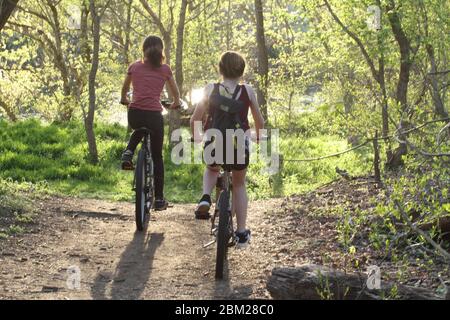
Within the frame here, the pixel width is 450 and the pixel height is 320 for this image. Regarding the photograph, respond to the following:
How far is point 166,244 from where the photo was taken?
732 centimetres

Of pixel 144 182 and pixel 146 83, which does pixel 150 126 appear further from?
pixel 144 182

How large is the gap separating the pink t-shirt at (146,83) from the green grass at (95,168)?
114 inches

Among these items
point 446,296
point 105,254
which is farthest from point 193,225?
point 446,296

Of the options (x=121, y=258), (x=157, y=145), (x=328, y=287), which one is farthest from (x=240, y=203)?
(x=157, y=145)

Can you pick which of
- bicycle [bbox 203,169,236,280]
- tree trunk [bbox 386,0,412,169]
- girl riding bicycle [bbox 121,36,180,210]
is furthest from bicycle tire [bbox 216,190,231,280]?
tree trunk [bbox 386,0,412,169]

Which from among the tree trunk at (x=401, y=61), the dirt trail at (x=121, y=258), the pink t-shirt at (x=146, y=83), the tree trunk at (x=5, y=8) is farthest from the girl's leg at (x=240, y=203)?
the tree trunk at (x=5, y=8)

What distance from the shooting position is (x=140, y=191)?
7.43 metres

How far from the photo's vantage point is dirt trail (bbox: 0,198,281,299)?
18.1 feet

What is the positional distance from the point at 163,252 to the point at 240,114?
1.92m
